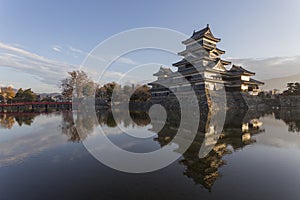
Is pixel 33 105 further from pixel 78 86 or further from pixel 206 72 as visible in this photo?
pixel 206 72

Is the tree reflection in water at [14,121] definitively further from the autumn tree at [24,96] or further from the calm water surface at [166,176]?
the autumn tree at [24,96]

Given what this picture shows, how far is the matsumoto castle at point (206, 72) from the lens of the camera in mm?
25547

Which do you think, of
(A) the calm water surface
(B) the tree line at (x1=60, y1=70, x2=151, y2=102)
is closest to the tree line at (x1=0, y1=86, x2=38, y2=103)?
(B) the tree line at (x1=60, y1=70, x2=151, y2=102)

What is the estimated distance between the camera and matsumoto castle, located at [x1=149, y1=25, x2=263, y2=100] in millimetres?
25547

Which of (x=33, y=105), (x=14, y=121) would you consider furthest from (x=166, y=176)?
(x=33, y=105)

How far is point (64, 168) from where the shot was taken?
528 cm

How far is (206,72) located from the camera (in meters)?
25.3

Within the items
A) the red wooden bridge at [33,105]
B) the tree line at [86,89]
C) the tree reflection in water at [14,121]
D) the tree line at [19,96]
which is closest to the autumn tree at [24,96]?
the tree line at [19,96]

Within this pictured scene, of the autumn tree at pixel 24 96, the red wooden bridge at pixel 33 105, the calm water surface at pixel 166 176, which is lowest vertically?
the calm water surface at pixel 166 176

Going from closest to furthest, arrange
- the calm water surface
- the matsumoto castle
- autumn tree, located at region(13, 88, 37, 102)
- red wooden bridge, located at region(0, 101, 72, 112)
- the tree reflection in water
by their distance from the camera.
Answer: the calm water surface < the tree reflection in water < the matsumoto castle < red wooden bridge, located at region(0, 101, 72, 112) < autumn tree, located at region(13, 88, 37, 102)

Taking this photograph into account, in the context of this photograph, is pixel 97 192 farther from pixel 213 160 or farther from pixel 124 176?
pixel 213 160

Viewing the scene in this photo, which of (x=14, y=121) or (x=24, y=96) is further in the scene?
(x=24, y=96)

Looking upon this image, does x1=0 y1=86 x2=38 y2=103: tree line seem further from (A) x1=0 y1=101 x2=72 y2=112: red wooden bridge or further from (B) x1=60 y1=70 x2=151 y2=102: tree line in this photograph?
(B) x1=60 y1=70 x2=151 y2=102: tree line

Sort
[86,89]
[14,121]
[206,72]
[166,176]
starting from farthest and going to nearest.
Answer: [86,89] < [206,72] < [14,121] < [166,176]
